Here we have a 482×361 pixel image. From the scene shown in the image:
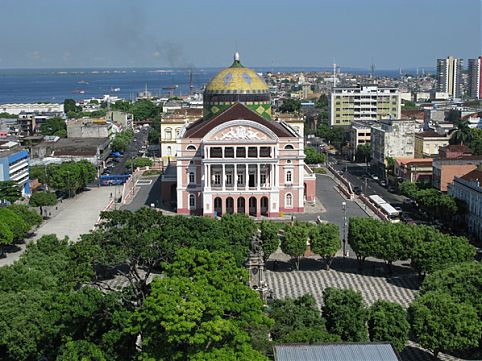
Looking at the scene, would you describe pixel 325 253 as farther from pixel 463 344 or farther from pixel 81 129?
pixel 81 129

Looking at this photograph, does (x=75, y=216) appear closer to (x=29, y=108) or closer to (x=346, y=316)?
(x=346, y=316)

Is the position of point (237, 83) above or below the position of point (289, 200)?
above

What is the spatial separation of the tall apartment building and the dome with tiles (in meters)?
50.7

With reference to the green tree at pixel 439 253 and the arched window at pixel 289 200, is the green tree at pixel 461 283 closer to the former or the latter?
the green tree at pixel 439 253

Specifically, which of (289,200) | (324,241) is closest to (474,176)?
(289,200)

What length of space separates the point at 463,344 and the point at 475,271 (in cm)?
496

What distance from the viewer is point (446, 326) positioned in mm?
31281

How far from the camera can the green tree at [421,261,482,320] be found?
3347 cm

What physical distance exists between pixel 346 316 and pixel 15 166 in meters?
52.0

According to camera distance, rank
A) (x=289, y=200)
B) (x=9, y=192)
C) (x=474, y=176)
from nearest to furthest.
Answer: (x=474, y=176) < (x=9, y=192) < (x=289, y=200)

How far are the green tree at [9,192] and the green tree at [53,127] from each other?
2050 inches

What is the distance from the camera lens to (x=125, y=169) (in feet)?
314

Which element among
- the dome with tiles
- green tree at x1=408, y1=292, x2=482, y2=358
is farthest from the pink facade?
green tree at x1=408, y1=292, x2=482, y2=358

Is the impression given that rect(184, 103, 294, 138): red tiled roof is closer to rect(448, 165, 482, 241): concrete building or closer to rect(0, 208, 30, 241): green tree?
rect(448, 165, 482, 241): concrete building
